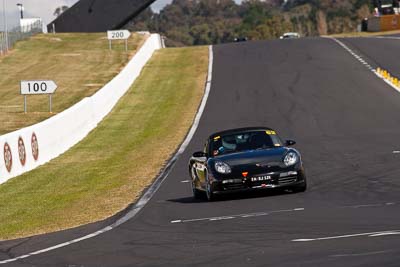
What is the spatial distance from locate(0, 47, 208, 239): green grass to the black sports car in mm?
1617

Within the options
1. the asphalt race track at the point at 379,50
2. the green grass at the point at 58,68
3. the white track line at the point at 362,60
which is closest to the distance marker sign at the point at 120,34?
the green grass at the point at 58,68

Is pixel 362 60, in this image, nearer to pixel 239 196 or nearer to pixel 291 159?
pixel 239 196

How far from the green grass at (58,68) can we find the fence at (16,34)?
556 millimetres

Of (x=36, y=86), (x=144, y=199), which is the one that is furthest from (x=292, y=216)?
(x=36, y=86)

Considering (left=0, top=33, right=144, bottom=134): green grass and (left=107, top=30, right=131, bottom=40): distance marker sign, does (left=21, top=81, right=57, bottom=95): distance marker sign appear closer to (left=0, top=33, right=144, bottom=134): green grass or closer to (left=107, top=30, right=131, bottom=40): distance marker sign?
(left=0, top=33, right=144, bottom=134): green grass

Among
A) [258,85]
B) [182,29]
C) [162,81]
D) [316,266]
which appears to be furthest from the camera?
[182,29]

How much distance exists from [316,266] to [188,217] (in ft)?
20.0

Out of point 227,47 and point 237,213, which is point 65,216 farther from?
point 227,47

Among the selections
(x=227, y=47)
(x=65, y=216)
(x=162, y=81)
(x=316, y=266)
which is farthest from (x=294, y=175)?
(x=227, y=47)

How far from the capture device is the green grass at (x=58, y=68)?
44.6 m

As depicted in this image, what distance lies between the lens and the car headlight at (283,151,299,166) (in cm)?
1805

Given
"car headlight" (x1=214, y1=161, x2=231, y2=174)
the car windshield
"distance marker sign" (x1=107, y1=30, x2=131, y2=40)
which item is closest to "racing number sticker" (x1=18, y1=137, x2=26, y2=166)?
the car windshield

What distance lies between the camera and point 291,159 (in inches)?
714

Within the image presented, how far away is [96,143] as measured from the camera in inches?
1393
